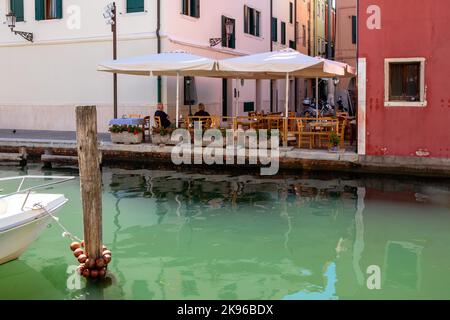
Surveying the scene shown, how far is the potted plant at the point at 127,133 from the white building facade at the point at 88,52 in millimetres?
2825

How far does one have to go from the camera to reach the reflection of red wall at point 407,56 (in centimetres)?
1474

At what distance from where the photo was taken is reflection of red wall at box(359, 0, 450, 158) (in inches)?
Answer: 580

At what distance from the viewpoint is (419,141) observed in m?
15.1

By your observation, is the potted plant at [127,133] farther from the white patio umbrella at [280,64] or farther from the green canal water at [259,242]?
the white patio umbrella at [280,64]

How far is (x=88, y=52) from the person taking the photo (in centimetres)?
2133

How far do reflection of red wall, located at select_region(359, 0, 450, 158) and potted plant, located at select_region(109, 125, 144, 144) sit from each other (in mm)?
6248

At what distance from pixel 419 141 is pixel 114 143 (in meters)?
8.17

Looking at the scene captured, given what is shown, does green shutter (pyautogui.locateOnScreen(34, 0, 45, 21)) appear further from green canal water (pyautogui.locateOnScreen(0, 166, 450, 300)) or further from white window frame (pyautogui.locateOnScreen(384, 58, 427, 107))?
white window frame (pyautogui.locateOnScreen(384, 58, 427, 107))

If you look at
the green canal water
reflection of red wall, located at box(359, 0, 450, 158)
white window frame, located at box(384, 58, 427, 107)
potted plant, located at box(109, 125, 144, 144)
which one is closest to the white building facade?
potted plant, located at box(109, 125, 144, 144)

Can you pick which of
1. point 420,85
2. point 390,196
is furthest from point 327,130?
point 390,196

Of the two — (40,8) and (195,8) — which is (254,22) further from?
(40,8)

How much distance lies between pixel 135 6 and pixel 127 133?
506cm

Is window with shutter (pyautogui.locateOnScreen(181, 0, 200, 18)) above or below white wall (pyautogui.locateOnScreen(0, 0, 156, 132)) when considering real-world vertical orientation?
above

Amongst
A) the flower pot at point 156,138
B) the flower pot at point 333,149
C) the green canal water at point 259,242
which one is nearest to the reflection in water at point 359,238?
the green canal water at point 259,242
